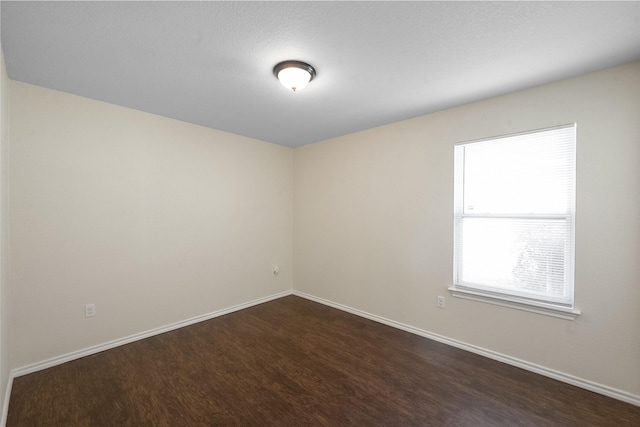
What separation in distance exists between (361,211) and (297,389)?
7.23 feet

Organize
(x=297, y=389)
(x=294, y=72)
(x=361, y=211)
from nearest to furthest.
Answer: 1. (x=294, y=72)
2. (x=297, y=389)
3. (x=361, y=211)

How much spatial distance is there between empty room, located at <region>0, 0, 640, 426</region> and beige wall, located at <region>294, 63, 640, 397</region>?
19 millimetres

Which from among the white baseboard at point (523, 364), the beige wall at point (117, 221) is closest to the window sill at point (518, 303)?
the white baseboard at point (523, 364)

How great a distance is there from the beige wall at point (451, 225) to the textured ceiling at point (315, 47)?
0.89 feet

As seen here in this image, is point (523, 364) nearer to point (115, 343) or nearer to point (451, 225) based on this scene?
point (451, 225)

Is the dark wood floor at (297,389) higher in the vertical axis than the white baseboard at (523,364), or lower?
lower

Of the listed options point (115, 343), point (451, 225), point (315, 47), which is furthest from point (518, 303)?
point (115, 343)

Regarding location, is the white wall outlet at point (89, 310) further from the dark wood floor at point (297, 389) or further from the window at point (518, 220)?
the window at point (518, 220)

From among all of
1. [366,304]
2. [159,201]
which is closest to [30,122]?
[159,201]

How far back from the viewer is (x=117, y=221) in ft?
8.91

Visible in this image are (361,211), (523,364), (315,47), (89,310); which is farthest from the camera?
(361,211)

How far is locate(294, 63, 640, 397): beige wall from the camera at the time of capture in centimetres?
196

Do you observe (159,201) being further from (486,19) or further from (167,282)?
(486,19)

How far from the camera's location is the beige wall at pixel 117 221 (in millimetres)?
2256
